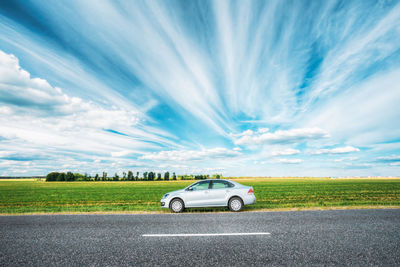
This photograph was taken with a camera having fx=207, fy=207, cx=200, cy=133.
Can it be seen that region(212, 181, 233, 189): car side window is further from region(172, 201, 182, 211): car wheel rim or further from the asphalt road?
the asphalt road

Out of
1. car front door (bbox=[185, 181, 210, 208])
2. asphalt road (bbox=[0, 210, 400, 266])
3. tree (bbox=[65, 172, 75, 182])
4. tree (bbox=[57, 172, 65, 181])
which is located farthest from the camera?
tree (bbox=[65, 172, 75, 182])

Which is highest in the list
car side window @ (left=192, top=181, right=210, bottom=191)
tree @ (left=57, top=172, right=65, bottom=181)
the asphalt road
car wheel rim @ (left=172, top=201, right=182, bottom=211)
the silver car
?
tree @ (left=57, top=172, right=65, bottom=181)

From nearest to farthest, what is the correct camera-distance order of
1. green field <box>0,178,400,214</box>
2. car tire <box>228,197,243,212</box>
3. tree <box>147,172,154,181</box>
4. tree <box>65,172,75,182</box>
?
car tire <box>228,197,243,212</box>
green field <box>0,178,400,214</box>
tree <box>65,172,75,182</box>
tree <box>147,172,154,181</box>

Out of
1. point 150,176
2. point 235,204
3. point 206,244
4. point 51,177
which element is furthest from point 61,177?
point 206,244

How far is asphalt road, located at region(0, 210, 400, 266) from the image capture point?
3.99 meters

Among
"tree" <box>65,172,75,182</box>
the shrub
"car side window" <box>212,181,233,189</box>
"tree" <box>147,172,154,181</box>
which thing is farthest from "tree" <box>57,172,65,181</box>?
"car side window" <box>212,181,233,189</box>

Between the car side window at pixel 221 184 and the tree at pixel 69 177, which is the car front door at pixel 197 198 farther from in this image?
the tree at pixel 69 177

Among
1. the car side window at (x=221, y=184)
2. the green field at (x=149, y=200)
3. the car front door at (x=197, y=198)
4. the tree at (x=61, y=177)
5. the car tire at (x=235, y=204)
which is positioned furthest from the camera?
the tree at (x=61, y=177)

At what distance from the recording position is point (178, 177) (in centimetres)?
12538

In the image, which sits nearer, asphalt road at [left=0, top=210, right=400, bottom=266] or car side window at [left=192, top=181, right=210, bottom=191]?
asphalt road at [left=0, top=210, right=400, bottom=266]

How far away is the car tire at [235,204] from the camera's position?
35.0ft

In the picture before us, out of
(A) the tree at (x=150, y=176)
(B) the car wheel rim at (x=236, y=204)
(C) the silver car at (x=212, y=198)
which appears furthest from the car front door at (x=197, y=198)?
(A) the tree at (x=150, y=176)

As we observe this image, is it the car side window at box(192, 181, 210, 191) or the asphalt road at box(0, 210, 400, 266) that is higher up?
the car side window at box(192, 181, 210, 191)

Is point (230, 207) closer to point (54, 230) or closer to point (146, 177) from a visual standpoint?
point (54, 230)
